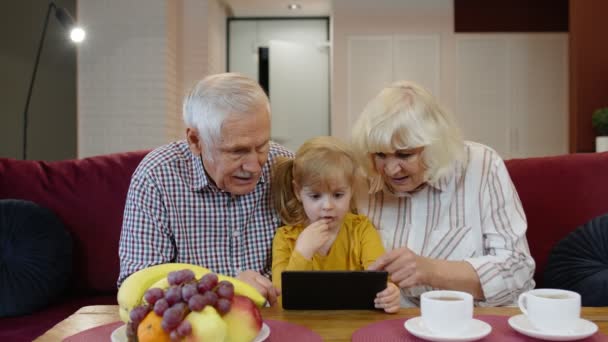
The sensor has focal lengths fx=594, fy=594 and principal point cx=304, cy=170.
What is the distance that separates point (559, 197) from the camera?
6.75 ft

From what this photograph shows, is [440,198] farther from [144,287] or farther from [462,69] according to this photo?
[462,69]

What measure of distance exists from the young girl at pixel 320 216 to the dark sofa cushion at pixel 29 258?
2.89 feet

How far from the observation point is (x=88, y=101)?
5.43m

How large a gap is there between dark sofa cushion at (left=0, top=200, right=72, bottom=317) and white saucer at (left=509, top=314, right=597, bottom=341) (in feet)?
5.26

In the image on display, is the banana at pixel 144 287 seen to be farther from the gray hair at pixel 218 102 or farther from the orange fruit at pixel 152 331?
the gray hair at pixel 218 102

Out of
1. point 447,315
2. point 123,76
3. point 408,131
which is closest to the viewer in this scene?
point 447,315

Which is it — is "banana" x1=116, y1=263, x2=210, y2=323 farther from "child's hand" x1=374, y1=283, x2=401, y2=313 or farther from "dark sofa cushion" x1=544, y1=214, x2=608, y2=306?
"dark sofa cushion" x1=544, y1=214, x2=608, y2=306

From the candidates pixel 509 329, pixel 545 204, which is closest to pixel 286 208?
pixel 509 329

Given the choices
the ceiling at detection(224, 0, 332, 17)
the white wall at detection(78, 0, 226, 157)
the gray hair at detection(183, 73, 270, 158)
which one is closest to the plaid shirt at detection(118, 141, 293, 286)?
the gray hair at detection(183, 73, 270, 158)

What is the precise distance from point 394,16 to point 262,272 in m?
5.35

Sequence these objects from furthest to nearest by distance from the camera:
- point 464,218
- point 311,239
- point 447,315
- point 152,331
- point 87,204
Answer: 1. point 87,204
2. point 464,218
3. point 311,239
4. point 447,315
5. point 152,331

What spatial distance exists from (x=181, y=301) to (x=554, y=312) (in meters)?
0.62

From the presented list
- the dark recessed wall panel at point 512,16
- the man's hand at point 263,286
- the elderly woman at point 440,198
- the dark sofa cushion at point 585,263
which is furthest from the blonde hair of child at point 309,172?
the dark recessed wall panel at point 512,16

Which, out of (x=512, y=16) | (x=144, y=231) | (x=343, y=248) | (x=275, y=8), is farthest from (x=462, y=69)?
(x=144, y=231)
